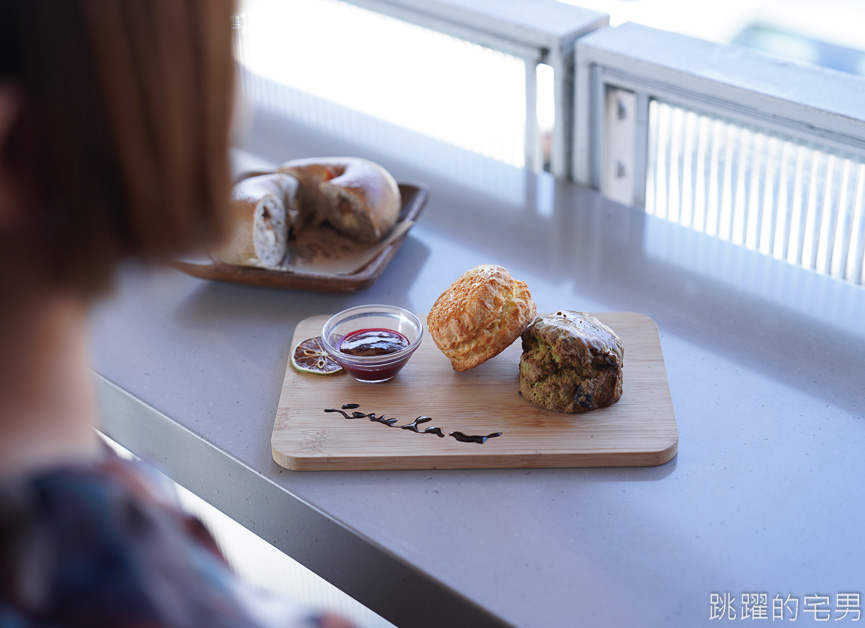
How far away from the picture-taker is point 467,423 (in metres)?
1.03

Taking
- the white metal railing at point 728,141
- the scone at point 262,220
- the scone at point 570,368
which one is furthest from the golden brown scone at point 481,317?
the white metal railing at point 728,141

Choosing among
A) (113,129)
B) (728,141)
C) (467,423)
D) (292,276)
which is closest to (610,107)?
(728,141)

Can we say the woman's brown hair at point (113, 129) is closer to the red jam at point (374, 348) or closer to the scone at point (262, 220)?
the red jam at point (374, 348)

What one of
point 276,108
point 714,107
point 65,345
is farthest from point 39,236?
point 276,108

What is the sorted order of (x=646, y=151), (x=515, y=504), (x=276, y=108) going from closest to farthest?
(x=515, y=504) → (x=646, y=151) → (x=276, y=108)

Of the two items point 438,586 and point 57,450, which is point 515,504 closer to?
point 438,586

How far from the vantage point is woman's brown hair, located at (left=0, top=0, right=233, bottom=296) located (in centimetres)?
43

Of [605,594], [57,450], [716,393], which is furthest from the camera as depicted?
[716,393]

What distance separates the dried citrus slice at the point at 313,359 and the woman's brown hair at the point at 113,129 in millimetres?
614

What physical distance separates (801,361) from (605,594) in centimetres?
50

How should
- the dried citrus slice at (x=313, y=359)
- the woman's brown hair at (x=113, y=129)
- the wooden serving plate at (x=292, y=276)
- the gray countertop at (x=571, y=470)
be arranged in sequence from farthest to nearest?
1. the wooden serving plate at (x=292, y=276)
2. the dried citrus slice at (x=313, y=359)
3. the gray countertop at (x=571, y=470)
4. the woman's brown hair at (x=113, y=129)

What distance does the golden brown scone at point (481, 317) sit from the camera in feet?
3.48

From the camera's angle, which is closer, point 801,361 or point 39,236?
point 39,236

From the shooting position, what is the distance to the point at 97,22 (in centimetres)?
42
